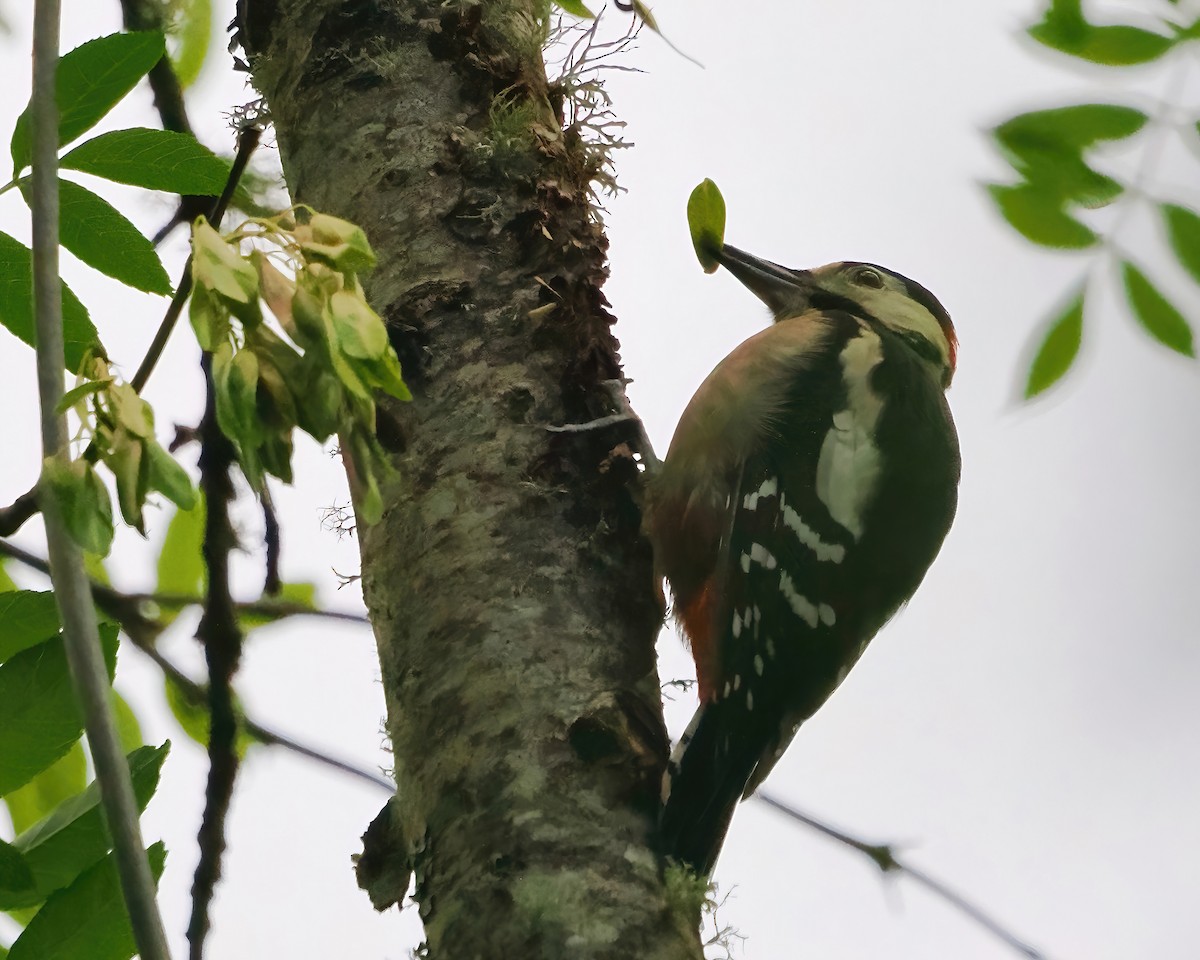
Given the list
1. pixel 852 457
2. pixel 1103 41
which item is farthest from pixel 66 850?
pixel 852 457

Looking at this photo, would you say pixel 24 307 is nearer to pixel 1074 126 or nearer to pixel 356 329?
pixel 356 329

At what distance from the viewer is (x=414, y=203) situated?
1.87 meters

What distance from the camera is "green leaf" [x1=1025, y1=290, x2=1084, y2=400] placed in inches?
71.5

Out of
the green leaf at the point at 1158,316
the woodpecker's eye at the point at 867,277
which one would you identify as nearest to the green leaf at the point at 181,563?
the green leaf at the point at 1158,316

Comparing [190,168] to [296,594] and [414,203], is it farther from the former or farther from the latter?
[296,594]

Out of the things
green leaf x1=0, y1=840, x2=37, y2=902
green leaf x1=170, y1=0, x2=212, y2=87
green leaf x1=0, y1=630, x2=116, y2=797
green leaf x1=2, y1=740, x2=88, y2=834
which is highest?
green leaf x1=170, y1=0, x2=212, y2=87

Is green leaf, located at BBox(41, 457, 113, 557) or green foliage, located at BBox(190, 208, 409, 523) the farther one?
green foliage, located at BBox(190, 208, 409, 523)

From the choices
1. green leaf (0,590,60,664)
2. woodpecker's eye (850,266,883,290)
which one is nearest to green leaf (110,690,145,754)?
green leaf (0,590,60,664)

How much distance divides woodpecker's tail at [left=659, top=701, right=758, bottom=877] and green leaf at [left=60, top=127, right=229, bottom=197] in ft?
2.75

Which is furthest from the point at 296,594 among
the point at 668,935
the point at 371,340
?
the point at 371,340

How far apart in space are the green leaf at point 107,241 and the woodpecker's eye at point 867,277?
2.11 meters

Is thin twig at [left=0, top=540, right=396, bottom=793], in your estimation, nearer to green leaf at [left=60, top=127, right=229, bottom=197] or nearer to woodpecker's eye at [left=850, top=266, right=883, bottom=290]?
green leaf at [left=60, top=127, right=229, bottom=197]

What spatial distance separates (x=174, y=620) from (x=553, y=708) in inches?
33.3

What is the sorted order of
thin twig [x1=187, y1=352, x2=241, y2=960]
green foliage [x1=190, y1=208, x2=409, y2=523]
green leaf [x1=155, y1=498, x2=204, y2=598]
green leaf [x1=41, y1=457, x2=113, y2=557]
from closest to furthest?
green leaf [x1=41, y1=457, x2=113, y2=557] < green foliage [x1=190, y1=208, x2=409, y2=523] < thin twig [x1=187, y1=352, x2=241, y2=960] < green leaf [x1=155, y1=498, x2=204, y2=598]
